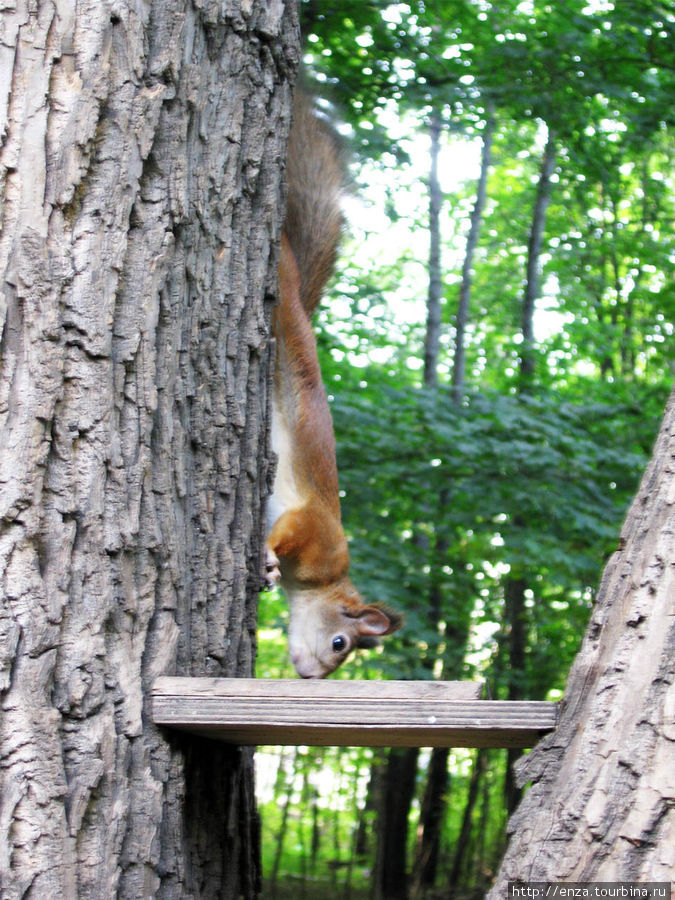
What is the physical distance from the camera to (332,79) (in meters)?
4.61

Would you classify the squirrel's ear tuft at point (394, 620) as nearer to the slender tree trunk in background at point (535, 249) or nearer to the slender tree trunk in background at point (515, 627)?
the slender tree trunk in background at point (515, 627)

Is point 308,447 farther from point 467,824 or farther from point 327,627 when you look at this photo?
point 467,824

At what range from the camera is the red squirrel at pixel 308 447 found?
2.91 metres

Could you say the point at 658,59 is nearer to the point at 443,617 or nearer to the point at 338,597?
the point at 338,597

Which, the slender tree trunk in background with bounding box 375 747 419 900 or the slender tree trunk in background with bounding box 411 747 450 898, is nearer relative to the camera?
the slender tree trunk in background with bounding box 375 747 419 900

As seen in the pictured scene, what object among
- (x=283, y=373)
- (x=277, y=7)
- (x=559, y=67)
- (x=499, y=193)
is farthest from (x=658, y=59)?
(x=499, y=193)

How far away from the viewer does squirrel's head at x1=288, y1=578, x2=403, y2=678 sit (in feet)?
12.1

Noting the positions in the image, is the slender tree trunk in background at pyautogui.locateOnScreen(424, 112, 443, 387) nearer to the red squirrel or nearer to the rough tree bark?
the red squirrel

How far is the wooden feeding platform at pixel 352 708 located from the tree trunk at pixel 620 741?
10 cm

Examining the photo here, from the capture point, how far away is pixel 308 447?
3.28 metres

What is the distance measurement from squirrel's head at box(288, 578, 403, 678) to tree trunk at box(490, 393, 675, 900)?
224 centimetres

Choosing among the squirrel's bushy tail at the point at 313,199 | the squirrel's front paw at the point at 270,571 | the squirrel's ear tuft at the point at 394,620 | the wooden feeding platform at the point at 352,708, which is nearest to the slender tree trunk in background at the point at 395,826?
the squirrel's ear tuft at the point at 394,620

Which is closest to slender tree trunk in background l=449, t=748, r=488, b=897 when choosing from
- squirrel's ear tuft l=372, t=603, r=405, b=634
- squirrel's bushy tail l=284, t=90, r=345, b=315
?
squirrel's ear tuft l=372, t=603, r=405, b=634

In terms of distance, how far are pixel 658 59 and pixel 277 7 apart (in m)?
3.24
